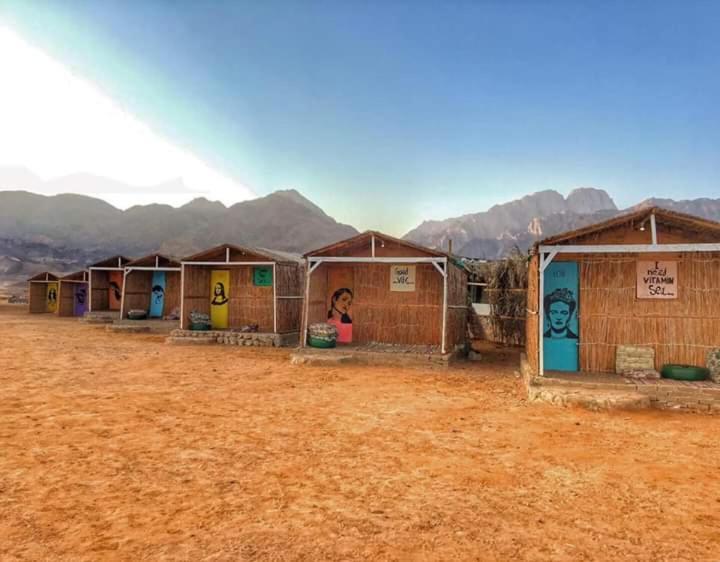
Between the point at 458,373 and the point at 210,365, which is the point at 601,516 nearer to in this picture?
the point at 458,373

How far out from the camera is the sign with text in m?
9.73

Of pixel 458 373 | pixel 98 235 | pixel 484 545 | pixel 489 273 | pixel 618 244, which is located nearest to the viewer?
pixel 484 545

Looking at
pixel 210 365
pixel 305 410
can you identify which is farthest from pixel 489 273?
pixel 305 410

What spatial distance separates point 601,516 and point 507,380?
7.05 meters

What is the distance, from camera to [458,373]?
11.9 metres

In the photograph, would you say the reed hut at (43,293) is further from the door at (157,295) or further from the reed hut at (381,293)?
the reed hut at (381,293)

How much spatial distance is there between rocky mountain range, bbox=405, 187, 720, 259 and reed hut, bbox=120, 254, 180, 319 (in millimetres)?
54614

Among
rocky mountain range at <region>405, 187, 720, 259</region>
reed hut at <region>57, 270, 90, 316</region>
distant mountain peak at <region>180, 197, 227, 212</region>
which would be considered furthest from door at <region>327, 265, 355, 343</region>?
distant mountain peak at <region>180, 197, 227, 212</region>

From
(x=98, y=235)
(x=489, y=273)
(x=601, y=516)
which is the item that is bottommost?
(x=601, y=516)

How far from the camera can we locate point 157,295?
2266 centimetres

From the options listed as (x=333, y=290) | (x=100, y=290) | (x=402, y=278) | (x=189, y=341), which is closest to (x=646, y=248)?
(x=402, y=278)

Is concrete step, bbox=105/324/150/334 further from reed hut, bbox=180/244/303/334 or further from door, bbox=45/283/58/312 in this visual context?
door, bbox=45/283/58/312

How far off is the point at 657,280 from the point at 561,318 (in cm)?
208

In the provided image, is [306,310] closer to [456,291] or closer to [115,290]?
[456,291]
